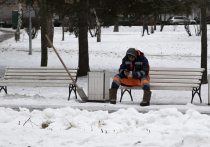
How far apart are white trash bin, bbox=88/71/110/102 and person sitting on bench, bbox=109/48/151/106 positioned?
235 mm

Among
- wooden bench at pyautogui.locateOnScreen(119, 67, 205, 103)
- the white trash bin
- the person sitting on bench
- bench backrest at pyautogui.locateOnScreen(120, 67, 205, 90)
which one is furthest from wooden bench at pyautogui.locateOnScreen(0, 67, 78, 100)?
bench backrest at pyautogui.locateOnScreen(120, 67, 205, 90)

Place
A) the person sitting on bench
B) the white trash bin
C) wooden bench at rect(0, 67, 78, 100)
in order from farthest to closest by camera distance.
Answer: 1. wooden bench at rect(0, 67, 78, 100)
2. the white trash bin
3. the person sitting on bench

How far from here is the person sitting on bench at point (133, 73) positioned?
21.3 feet

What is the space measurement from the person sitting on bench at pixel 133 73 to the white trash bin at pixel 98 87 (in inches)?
9.3

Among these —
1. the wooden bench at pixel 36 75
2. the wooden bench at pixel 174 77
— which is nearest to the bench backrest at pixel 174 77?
the wooden bench at pixel 174 77

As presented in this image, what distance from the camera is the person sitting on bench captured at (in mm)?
6480

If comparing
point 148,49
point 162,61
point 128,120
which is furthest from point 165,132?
point 148,49

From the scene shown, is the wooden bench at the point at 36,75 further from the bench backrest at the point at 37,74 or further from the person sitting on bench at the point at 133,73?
the person sitting on bench at the point at 133,73

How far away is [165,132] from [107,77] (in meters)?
2.78

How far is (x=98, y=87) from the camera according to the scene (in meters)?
6.82

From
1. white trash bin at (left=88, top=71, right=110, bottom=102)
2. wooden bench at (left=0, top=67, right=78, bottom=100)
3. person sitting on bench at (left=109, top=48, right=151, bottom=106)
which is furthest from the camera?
wooden bench at (left=0, top=67, right=78, bottom=100)

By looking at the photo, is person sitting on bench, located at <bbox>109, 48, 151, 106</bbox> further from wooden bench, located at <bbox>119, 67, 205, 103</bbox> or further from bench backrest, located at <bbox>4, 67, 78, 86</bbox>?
bench backrest, located at <bbox>4, 67, 78, 86</bbox>

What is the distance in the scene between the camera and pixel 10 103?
6.25 metres

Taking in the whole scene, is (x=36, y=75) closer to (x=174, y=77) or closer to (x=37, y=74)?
(x=37, y=74)
